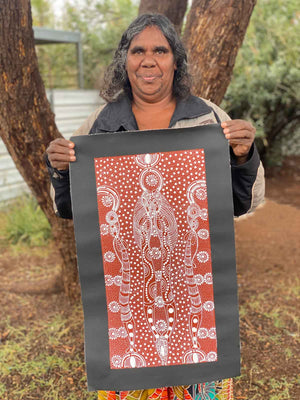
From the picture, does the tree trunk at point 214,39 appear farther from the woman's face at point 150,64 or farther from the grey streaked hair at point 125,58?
the woman's face at point 150,64

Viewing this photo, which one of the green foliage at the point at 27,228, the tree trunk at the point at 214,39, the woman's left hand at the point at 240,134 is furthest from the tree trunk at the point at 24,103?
the green foliage at the point at 27,228

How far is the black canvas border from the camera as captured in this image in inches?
68.8

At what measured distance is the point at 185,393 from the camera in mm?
1965

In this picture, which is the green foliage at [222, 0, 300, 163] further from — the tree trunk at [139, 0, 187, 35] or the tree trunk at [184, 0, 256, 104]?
the tree trunk at [184, 0, 256, 104]

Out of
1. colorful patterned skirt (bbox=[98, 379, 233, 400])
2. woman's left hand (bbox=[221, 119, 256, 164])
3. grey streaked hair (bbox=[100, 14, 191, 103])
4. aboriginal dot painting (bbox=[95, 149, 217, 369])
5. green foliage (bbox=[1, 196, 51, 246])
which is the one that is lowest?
green foliage (bbox=[1, 196, 51, 246])

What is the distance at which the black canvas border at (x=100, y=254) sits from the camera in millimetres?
1748

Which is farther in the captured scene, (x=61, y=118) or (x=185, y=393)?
(x=61, y=118)

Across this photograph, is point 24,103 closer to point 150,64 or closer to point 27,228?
point 150,64

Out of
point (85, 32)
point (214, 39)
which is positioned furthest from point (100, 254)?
point (85, 32)

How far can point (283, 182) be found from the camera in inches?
355

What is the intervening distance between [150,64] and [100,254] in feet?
2.62

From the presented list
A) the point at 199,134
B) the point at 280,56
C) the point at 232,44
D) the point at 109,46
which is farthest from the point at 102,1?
the point at 199,134

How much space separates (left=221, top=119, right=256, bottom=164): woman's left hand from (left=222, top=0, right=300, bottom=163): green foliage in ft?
20.0

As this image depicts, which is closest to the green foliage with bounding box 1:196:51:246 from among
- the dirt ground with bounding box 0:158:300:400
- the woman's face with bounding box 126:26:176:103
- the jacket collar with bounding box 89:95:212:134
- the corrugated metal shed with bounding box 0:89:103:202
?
the dirt ground with bounding box 0:158:300:400
